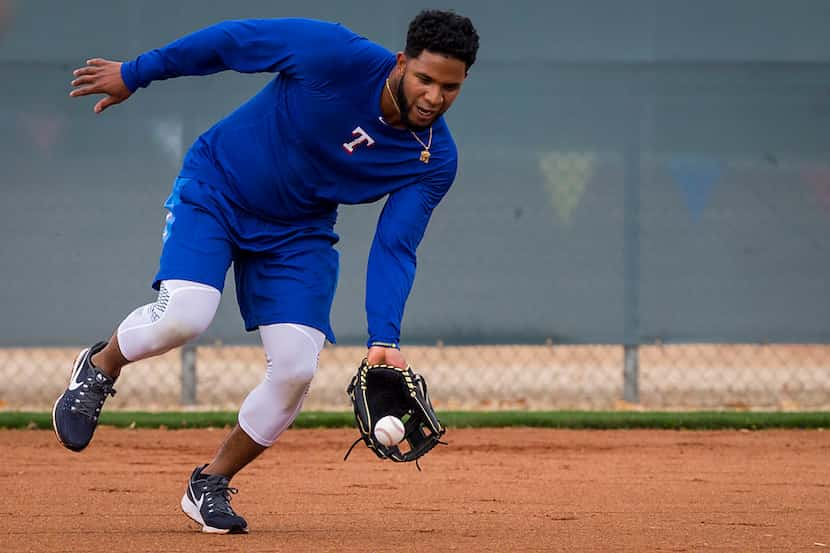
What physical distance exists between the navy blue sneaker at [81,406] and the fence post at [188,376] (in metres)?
4.54

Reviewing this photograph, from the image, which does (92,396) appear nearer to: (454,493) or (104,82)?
(104,82)

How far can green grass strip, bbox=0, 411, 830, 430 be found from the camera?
8.96m

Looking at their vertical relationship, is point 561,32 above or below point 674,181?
above

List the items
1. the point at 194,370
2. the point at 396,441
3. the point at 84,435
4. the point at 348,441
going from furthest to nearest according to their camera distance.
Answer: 1. the point at 194,370
2. the point at 348,441
3. the point at 84,435
4. the point at 396,441

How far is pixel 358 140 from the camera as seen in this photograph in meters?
4.96

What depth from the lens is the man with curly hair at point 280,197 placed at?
4.85m

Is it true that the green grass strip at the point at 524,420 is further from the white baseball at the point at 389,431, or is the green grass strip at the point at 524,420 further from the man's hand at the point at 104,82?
the white baseball at the point at 389,431

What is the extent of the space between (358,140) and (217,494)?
1.45 meters

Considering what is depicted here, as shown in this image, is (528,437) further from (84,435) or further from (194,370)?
(84,435)

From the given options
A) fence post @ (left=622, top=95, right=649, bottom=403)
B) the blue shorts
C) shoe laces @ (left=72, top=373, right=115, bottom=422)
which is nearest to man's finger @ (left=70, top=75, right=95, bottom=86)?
the blue shorts

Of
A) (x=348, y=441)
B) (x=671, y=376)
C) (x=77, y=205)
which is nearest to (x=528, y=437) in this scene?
(x=348, y=441)

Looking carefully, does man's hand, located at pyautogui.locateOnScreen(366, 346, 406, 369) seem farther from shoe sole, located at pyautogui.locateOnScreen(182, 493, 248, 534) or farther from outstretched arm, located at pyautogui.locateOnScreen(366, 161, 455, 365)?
shoe sole, located at pyautogui.locateOnScreen(182, 493, 248, 534)

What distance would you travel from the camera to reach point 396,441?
4.48 m

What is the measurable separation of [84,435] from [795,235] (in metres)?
Result: 6.50
